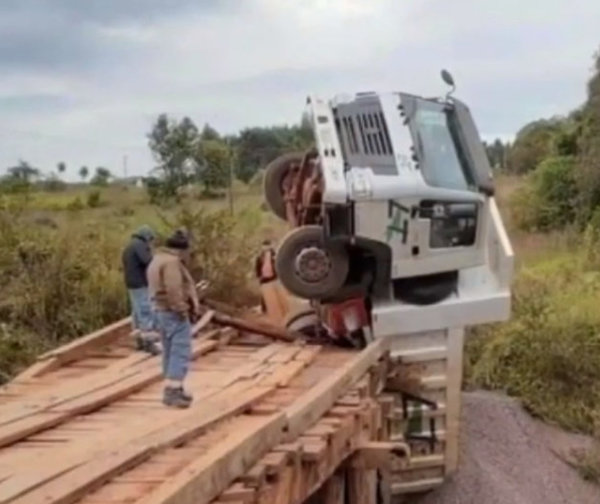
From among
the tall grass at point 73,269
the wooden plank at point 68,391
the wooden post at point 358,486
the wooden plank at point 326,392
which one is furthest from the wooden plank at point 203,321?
the tall grass at point 73,269

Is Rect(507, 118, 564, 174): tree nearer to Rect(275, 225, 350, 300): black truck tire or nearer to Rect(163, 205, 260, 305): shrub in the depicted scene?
Rect(163, 205, 260, 305): shrub

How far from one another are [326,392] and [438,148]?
4430 mm

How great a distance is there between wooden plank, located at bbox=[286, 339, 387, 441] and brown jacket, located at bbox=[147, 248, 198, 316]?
994 mm

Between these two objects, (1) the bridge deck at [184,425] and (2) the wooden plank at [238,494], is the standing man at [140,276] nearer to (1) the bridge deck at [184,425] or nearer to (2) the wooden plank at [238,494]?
(1) the bridge deck at [184,425]

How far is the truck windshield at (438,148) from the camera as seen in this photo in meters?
12.5

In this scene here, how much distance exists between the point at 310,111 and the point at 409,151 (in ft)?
3.95

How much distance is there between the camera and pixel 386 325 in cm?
1244

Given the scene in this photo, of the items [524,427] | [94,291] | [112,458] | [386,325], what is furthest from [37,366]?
[524,427]

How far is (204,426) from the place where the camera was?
24.6ft

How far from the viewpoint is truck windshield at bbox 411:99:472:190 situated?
40.9 ft

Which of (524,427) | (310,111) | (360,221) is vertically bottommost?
(524,427)

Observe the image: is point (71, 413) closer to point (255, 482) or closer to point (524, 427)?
point (255, 482)

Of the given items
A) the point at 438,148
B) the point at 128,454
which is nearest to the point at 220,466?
the point at 128,454

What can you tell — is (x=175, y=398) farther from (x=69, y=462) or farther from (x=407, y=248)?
(x=407, y=248)
